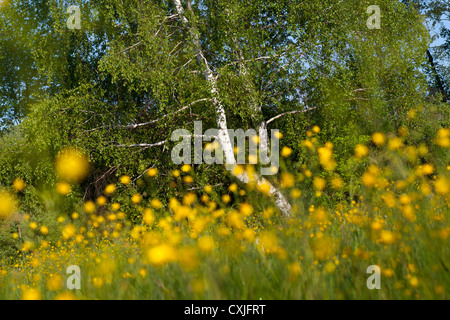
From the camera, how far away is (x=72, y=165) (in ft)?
30.1

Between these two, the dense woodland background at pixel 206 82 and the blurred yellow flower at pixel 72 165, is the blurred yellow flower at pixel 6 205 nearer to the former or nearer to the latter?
the dense woodland background at pixel 206 82

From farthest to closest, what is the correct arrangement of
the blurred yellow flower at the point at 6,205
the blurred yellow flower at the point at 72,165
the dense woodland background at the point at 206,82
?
the blurred yellow flower at the point at 6,205, the blurred yellow flower at the point at 72,165, the dense woodland background at the point at 206,82

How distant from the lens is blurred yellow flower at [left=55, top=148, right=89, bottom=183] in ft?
28.0

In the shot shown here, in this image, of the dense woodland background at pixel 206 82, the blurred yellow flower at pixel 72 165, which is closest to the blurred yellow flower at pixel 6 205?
the dense woodland background at pixel 206 82

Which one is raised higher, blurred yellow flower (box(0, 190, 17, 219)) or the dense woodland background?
the dense woodland background

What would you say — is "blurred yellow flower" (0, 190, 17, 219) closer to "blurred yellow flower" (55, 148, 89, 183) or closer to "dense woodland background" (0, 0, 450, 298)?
"dense woodland background" (0, 0, 450, 298)

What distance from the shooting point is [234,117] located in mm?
9414

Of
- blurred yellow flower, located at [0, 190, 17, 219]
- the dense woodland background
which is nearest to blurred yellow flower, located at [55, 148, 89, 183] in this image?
the dense woodland background

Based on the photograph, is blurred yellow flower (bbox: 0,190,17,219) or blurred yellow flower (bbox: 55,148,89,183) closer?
blurred yellow flower (bbox: 55,148,89,183)

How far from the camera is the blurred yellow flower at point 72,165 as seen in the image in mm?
8531

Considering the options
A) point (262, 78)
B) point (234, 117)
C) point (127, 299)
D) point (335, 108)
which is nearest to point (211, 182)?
point (234, 117)

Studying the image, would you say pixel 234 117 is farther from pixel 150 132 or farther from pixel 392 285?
pixel 392 285
